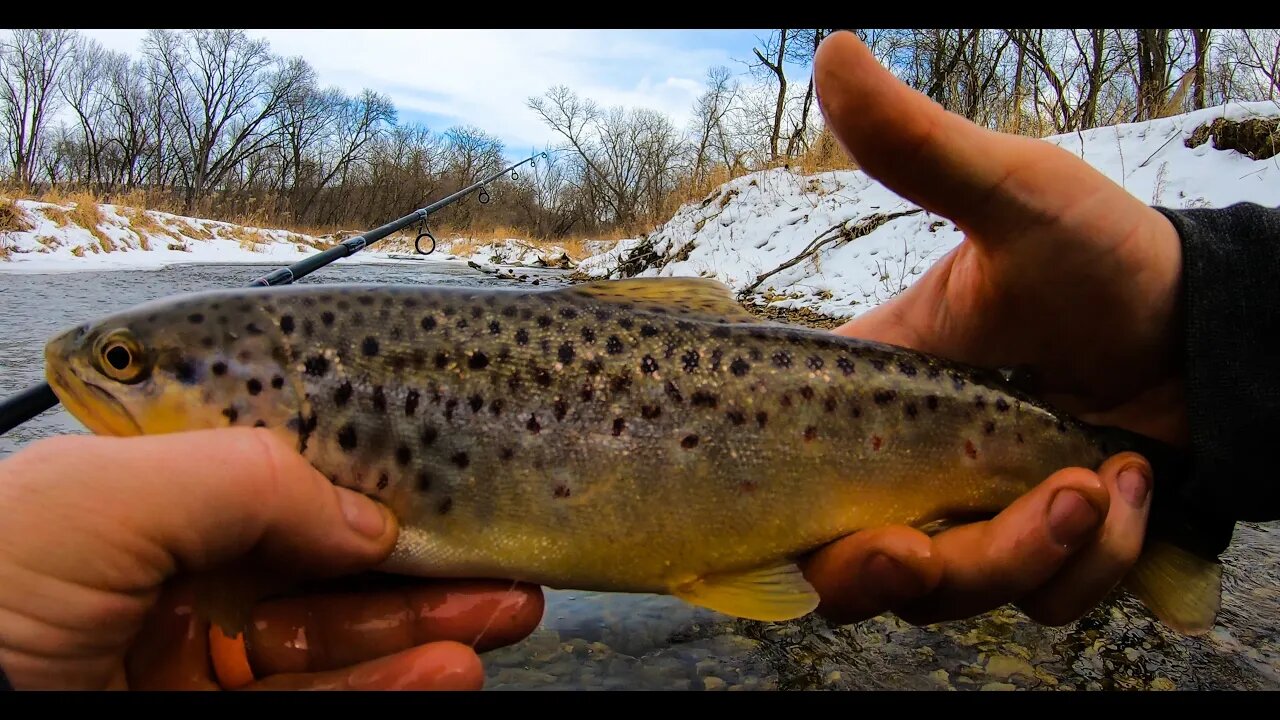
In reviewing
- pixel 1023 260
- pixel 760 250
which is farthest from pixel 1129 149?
pixel 1023 260

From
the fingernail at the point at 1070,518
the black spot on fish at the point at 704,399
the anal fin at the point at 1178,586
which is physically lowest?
the anal fin at the point at 1178,586

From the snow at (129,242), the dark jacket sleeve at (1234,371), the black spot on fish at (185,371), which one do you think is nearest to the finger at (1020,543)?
the dark jacket sleeve at (1234,371)

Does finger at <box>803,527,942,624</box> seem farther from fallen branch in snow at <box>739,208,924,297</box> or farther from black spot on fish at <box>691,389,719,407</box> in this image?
fallen branch in snow at <box>739,208,924,297</box>

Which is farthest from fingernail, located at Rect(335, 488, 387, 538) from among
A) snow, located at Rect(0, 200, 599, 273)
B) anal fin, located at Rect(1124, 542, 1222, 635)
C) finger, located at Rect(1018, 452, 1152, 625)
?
snow, located at Rect(0, 200, 599, 273)

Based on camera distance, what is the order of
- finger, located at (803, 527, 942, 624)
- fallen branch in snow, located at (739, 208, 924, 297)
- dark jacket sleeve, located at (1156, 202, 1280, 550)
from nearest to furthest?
finger, located at (803, 527, 942, 624) → dark jacket sleeve, located at (1156, 202, 1280, 550) → fallen branch in snow, located at (739, 208, 924, 297)

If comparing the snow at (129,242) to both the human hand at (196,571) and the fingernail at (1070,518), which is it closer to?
the human hand at (196,571)
